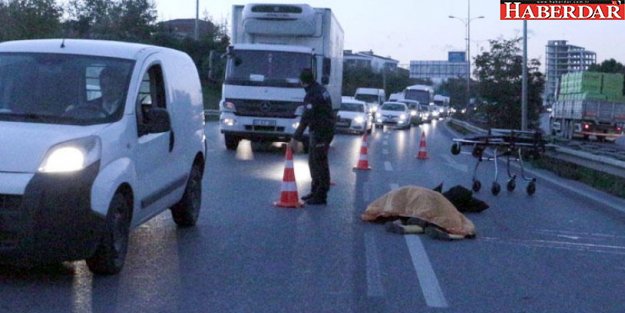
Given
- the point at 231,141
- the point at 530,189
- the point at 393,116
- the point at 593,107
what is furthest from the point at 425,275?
the point at 393,116

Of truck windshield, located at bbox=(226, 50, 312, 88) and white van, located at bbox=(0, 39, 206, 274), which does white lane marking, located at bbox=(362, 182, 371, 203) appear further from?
truck windshield, located at bbox=(226, 50, 312, 88)

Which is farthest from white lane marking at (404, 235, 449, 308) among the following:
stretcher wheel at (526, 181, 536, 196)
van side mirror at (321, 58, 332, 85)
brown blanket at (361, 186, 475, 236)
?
van side mirror at (321, 58, 332, 85)

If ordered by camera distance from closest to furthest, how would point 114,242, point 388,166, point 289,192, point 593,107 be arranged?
point 114,242 → point 289,192 → point 388,166 → point 593,107

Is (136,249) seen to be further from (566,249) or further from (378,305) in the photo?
(566,249)

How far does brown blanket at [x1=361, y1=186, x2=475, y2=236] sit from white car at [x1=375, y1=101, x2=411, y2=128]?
40.3 m

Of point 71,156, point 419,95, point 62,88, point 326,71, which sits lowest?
point 71,156

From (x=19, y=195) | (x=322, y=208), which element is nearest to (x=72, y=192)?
(x=19, y=195)

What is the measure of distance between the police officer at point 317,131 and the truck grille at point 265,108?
410 inches

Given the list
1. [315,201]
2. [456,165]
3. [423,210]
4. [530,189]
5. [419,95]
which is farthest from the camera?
[419,95]

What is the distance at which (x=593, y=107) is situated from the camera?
46.8 metres

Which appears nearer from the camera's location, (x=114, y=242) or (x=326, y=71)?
(x=114, y=242)

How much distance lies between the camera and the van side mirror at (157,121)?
8844 mm

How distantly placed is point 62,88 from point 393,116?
145 feet

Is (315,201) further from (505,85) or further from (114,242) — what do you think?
(505,85)
